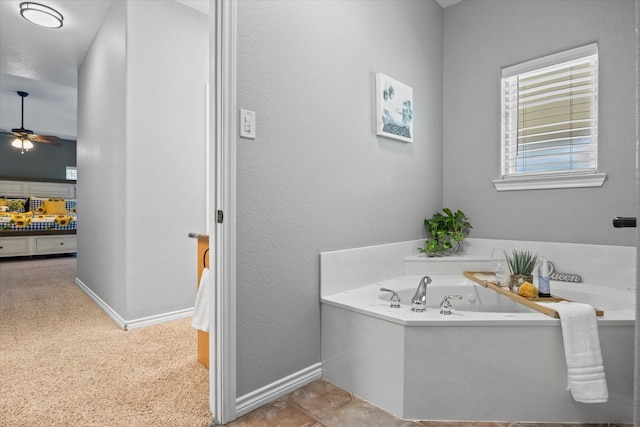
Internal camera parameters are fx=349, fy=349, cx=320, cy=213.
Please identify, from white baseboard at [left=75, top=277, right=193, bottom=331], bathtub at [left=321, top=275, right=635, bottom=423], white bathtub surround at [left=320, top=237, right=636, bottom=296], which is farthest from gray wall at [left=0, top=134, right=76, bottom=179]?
bathtub at [left=321, top=275, right=635, bottom=423]

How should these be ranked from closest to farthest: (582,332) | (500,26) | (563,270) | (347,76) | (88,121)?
(582,332)
(347,76)
(563,270)
(500,26)
(88,121)

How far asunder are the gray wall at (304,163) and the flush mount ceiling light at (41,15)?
2551mm

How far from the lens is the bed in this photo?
6.01m

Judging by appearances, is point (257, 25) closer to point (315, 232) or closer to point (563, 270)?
point (315, 232)

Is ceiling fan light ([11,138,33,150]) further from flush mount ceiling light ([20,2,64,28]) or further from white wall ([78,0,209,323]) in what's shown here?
white wall ([78,0,209,323])

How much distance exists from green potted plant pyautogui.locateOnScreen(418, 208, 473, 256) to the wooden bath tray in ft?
0.97

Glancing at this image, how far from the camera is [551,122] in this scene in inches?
97.2

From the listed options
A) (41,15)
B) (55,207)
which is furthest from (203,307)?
(55,207)

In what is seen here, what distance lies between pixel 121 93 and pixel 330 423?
8.78ft

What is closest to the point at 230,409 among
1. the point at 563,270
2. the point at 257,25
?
the point at 257,25

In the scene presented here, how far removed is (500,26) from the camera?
267 centimetres

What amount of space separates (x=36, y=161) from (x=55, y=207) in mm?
1585

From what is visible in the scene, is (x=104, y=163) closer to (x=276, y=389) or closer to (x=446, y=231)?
(x=276, y=389)

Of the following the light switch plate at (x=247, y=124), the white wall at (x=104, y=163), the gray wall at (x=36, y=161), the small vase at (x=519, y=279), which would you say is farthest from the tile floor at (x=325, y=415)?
the gray wall at (x=36, y=161)
